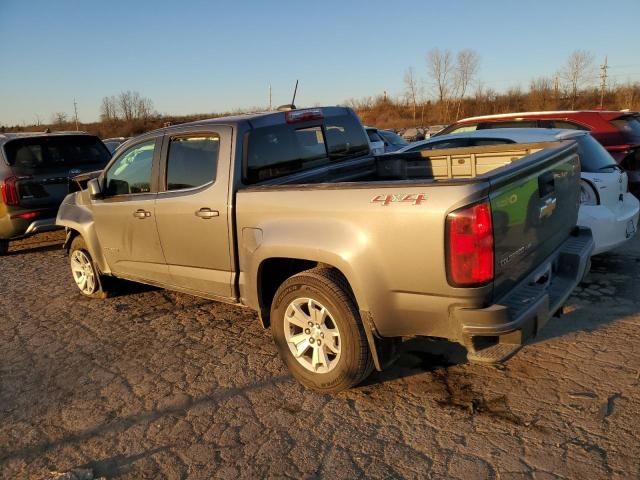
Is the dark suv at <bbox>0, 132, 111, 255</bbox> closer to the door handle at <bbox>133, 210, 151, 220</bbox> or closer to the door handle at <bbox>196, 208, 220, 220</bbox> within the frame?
the door handle at <bbox>133, 210, 151, 220</bbox>

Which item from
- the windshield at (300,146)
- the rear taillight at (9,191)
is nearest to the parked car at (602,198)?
the windshield at (300,146)

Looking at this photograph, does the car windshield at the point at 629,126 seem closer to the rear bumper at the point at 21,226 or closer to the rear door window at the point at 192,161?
the rear door window at the point at 192,161

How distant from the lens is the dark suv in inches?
300

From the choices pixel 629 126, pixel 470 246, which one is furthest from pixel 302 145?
pixel 629 126

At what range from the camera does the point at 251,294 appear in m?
3.94

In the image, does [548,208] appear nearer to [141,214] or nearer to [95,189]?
[141,214]

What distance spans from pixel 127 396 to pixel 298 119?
257cm

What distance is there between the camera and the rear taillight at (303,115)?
444cm

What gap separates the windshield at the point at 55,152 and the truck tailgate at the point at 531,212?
731cm

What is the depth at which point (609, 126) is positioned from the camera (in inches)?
292

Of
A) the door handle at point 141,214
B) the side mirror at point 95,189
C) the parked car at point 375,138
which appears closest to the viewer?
the door handle at point 141,214

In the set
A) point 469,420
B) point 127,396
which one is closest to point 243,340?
point 127,396

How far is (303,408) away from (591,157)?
13.1 ft

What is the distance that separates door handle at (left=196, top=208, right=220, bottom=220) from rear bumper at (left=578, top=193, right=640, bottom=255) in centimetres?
344
